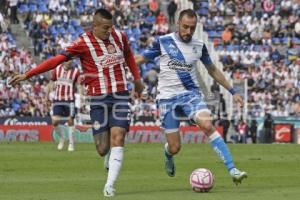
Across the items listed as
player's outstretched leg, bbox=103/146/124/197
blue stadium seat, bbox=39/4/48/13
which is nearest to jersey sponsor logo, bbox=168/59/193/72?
player's outstretched leg, bbox=103/146/124/197

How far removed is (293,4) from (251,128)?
38.2 feet

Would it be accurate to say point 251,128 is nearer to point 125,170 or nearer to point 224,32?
point 224,32

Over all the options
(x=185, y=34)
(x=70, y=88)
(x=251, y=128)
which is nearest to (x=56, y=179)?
(x=185, y=34)

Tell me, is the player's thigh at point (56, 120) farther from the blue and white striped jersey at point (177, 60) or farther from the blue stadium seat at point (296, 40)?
the blue stadium seat at point (296, 40)

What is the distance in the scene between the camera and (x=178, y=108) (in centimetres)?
1579

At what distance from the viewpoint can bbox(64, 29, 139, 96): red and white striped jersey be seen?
14.3m

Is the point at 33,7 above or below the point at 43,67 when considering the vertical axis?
above

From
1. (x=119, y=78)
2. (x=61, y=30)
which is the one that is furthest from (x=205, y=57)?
(x=61, y=30)

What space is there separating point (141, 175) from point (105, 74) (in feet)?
12.3

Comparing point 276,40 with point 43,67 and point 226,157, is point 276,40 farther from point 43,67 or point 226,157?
point 43,67

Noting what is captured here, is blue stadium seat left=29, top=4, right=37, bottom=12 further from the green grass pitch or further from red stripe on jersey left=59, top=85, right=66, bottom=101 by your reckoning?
the green grass pitch

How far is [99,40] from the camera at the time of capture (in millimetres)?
14312

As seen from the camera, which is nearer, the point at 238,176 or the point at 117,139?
the point at 117,139

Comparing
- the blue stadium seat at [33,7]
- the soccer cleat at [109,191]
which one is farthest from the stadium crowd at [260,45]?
the soccer cleat at [109,191]
